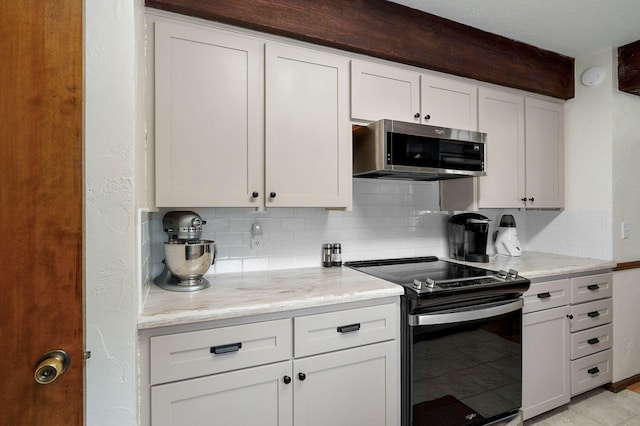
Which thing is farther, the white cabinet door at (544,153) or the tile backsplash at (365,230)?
the white cabinet door at (544,153)

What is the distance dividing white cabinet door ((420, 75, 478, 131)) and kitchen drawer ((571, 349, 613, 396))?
1809 mm

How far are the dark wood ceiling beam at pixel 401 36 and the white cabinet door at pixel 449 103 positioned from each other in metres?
0.09

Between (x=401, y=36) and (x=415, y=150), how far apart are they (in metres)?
0.71

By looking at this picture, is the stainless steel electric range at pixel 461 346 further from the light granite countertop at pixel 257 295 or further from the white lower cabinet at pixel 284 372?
the light granite countertop at pixel 257 295

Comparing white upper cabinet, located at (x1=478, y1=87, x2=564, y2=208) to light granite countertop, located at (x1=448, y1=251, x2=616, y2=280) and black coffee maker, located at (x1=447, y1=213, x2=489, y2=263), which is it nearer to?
black coffee maker, located at (x1=447, y1=213, x2=489, y2=263)

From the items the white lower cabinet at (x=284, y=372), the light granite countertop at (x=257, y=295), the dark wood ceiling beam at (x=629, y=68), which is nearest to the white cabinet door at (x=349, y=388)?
the white lower cabinet at (x=284, y=372)

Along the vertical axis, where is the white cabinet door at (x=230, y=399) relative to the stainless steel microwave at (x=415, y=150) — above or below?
below

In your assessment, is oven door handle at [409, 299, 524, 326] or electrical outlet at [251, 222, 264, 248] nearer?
oven door handle at [409, 299, 524, 326]

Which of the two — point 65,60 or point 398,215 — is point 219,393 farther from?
point 398,215

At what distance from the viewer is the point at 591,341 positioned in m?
2.34

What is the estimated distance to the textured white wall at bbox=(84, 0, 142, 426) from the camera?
3.31 ft

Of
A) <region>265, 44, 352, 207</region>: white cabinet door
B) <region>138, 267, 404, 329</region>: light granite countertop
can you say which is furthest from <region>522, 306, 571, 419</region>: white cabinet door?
<region>265, 44, 352, 207</region>: white cabinet door

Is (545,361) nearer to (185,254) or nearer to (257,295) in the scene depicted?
(257,295)

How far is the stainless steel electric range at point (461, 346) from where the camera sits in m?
1.62
